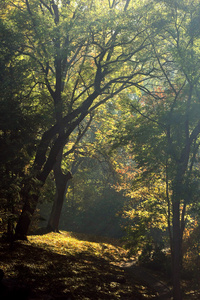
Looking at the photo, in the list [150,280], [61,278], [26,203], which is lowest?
[61,278]

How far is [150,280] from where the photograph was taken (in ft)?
49.1

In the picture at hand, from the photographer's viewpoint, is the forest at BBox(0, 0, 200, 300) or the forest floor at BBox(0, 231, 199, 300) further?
→ the forest at BBox(0, 0, 200, 300)

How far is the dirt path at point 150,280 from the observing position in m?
12.9

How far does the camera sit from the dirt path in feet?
42.3

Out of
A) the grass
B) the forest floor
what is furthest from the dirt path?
the grass

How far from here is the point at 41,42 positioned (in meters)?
13.2

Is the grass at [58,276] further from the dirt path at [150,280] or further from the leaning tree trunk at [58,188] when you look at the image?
the leaning tree trunk at [58,188]

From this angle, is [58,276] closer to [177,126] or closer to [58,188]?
[177,126]

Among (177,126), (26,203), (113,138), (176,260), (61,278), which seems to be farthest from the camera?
(113,138)

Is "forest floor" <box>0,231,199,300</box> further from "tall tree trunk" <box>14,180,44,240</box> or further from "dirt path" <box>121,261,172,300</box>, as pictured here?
"tall tree trunk" <box>14,180,44,240</box>

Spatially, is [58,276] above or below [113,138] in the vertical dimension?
below

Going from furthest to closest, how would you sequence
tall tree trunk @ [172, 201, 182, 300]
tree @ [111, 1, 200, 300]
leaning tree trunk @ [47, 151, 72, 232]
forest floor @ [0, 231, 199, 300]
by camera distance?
leaning tree trunk @ [47, 151, 72, 232] → tree @ [111, 1, 200, 300] → tall tree trunk @ [172, 201, 182, 300] → forest floor @ [0, 231, 199, 300]

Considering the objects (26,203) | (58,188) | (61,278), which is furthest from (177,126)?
(58,188)

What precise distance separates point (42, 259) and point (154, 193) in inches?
322
